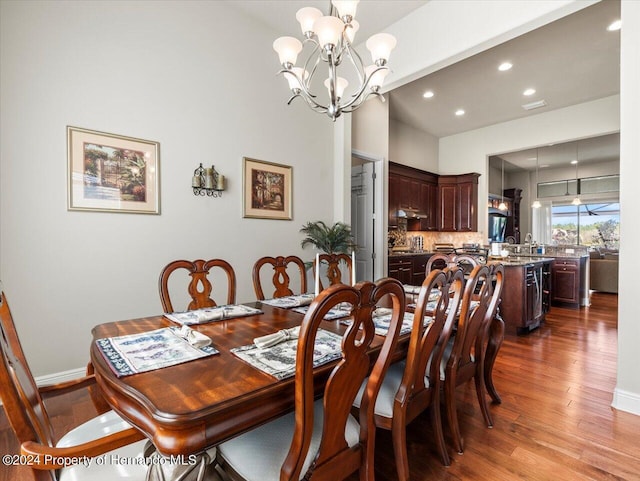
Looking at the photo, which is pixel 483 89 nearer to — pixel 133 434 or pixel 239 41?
pixel 239 41

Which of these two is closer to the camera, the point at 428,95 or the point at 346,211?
the point at 346,211

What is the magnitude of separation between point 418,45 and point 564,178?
9.12 meters

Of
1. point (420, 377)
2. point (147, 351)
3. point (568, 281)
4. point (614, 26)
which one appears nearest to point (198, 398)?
point (147, 351)

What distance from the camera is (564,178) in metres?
9.99

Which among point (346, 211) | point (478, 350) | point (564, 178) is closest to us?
point (478, 350)

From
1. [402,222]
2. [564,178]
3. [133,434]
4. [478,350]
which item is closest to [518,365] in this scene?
[478,350]

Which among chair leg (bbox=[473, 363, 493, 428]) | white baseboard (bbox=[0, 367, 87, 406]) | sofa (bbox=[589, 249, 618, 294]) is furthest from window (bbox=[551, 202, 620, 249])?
white baseboard (bbox=[0, 367, 87, 406])

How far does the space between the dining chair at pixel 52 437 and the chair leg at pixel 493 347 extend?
6.58ft

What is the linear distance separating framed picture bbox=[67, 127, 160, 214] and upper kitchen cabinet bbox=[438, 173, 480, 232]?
614 cm

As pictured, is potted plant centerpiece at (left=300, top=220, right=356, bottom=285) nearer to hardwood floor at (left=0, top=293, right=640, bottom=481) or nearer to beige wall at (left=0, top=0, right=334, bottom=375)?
beige wall at (left=0, top=0, right=334, bottom=375)

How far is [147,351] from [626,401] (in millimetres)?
3159

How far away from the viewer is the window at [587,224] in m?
9.26

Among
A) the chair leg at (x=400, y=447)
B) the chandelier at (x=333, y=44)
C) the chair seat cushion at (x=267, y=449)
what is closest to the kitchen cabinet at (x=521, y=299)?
the chandelier at (x=333, y=44)

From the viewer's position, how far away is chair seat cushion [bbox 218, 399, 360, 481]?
1071 millimetres
